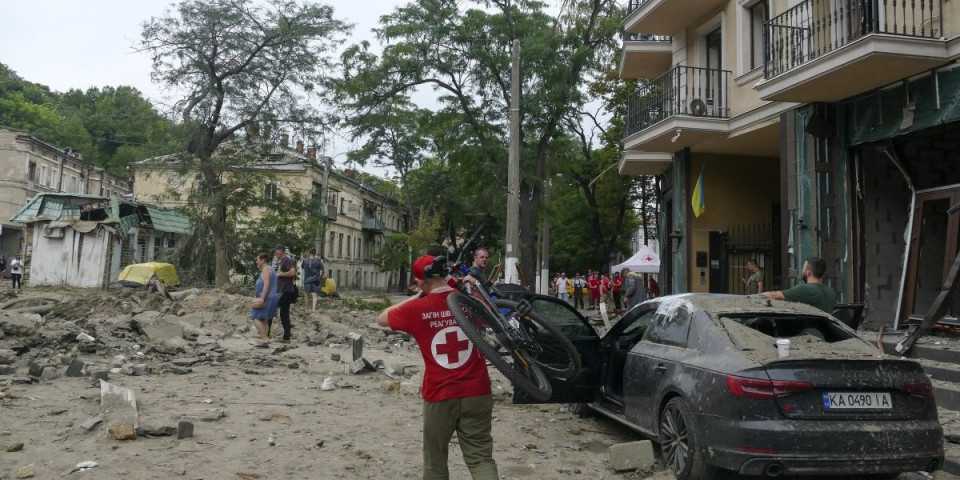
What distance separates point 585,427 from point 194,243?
25.6 metres

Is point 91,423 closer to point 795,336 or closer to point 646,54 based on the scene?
point 795,336

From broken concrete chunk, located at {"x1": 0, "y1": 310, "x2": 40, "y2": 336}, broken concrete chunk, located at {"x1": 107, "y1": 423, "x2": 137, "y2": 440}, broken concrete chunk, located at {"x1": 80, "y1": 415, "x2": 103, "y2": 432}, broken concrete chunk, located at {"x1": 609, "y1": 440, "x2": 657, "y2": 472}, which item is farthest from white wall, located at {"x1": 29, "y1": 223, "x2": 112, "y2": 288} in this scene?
broken concrete chunk, located at {"x1": 609, "y1": 440, "x2": 657, "y2": 472}

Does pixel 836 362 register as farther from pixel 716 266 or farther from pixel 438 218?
pixel 438 218

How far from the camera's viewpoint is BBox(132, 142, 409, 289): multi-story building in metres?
32.0

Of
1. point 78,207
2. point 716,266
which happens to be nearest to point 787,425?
point 716,266

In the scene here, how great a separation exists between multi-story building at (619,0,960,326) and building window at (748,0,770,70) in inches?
1.1

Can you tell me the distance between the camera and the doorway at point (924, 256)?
36.6 ft

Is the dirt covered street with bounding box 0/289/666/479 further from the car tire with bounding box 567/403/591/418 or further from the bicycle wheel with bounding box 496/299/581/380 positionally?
the bicycle wheel with bounding box 496/299/581/380

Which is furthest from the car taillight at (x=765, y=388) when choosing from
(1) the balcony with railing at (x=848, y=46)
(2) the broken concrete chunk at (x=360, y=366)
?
(1) the balcony with railing at (x=848, y=46)

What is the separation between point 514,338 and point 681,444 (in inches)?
59.3

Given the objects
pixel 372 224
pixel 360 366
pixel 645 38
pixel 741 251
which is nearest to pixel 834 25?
pixel 741 251

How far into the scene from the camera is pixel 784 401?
4707mm

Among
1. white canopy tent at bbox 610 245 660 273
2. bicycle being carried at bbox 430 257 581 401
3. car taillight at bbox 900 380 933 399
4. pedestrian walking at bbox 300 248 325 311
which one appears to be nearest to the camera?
bicycle being carried at bbox 430 257 581 401

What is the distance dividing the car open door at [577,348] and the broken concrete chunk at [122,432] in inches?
132
